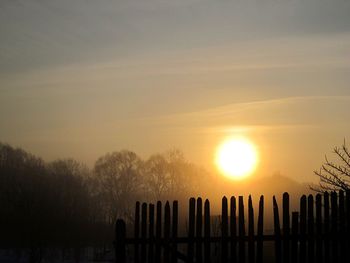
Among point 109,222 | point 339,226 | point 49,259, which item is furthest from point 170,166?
point 339,226

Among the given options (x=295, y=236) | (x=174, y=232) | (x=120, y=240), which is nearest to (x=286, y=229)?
(x=295, y=236)

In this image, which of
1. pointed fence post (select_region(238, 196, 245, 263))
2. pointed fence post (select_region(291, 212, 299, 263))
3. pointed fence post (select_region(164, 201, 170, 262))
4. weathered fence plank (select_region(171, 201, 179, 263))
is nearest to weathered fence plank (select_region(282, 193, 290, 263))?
pointed fence post (select_region(291, 212, 299, 263))

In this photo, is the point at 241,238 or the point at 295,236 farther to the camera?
the point at 295,236

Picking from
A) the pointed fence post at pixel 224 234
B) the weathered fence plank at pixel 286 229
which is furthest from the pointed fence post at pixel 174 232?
the weathered fence plank at pixel 286 229

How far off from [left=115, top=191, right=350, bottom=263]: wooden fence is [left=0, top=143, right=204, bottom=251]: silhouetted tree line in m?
42.2

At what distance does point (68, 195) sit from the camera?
7281 cm

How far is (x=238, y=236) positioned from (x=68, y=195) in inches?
2538

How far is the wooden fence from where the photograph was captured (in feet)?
34.9

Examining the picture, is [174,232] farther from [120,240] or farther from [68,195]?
[68,195]

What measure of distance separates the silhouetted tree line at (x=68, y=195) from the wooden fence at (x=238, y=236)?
42.2 meters

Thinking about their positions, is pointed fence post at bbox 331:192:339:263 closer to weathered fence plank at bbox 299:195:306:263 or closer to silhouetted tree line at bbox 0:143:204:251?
weathered fence plank at bbox 299:195:306:263

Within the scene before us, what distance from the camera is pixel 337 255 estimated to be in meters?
11.3

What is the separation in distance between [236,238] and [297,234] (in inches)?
51.5

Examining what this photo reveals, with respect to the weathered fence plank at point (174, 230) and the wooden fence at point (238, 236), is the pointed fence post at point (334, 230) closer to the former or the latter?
the wooden fence at point (238, 236)
